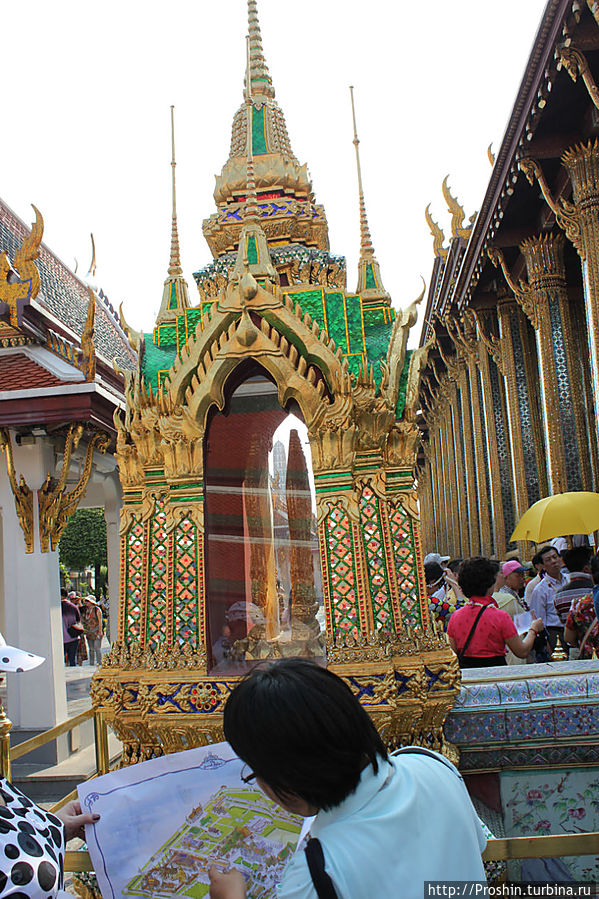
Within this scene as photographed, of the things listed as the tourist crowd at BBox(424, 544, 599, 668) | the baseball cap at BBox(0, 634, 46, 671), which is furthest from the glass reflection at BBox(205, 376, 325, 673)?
the baseball cap at BBox(0, 634, 46, 671)

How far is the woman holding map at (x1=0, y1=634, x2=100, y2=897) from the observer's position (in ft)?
6.13

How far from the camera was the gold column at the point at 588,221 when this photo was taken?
841 cm

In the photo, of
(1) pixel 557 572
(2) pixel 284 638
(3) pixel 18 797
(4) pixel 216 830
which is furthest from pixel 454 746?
(1) pixel 557 572

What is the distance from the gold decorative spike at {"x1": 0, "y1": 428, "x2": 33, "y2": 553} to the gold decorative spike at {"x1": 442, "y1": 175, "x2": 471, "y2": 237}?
1173 centimetres

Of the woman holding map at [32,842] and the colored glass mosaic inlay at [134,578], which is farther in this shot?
the colored glass mosaic inlay at [134,578]

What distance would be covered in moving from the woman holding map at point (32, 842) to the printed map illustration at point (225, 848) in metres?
0.25

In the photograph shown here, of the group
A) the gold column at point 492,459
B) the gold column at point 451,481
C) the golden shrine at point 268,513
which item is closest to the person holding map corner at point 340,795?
the golden shrine at point 268,513

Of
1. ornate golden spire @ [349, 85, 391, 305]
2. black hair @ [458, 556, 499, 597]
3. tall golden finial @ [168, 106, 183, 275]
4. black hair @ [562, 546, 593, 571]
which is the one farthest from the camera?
black hair @ [562, 546, 593, 571]

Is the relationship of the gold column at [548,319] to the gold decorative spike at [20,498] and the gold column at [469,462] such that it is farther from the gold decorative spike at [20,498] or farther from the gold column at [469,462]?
the gold decorative spike at [20,498]

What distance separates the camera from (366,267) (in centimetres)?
371

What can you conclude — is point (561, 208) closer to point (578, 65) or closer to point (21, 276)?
point (578, 65)

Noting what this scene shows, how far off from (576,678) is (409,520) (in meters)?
1.03

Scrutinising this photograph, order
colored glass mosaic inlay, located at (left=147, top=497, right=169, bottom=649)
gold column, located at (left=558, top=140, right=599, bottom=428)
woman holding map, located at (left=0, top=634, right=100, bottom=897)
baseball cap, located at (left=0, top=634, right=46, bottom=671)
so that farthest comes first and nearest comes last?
1. gold column, located at (left=558, top=140, right=599, bottom=428)
2. colored glass mosaic inlay, located at (left=147, top=497, right=169, bottom=649)
3. baseball cap, located at (left=0, top=634, right=46, bottom=671)
4. woman holding map, located at (left=0, top=634, right=100, bottom=897)

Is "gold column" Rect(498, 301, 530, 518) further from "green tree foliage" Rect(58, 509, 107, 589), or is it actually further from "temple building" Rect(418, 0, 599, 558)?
"green tree foliage" Rect(58, 509, 107, 589)
